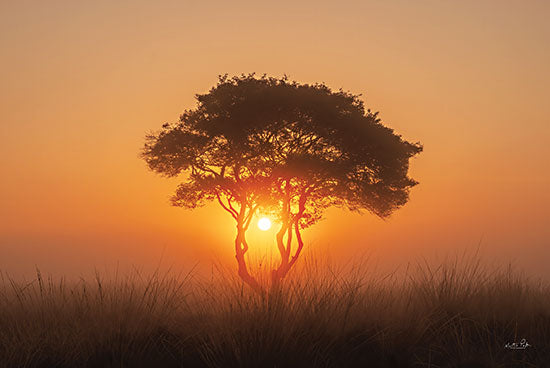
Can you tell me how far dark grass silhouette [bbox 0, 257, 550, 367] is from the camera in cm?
916

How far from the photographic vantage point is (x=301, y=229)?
33.1 metres

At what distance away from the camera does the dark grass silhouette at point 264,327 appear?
9.16 m

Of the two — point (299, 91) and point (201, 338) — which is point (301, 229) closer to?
point (299, 91)

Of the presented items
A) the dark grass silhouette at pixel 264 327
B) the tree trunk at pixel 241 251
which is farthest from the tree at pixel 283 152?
the dark grass silhouette at pixel 264 327

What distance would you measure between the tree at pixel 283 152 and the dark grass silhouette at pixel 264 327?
16143 millimetres

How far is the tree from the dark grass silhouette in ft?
53.0

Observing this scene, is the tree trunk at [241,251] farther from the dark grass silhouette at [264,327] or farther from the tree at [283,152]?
the dark grass silhouette at [264,327]

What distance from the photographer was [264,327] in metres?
9.38

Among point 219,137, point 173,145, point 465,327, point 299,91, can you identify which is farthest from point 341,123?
point 465,327

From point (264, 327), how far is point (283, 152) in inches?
783

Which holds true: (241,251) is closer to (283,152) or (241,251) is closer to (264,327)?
(283,152)

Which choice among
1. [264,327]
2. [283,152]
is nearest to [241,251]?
[283,152]
